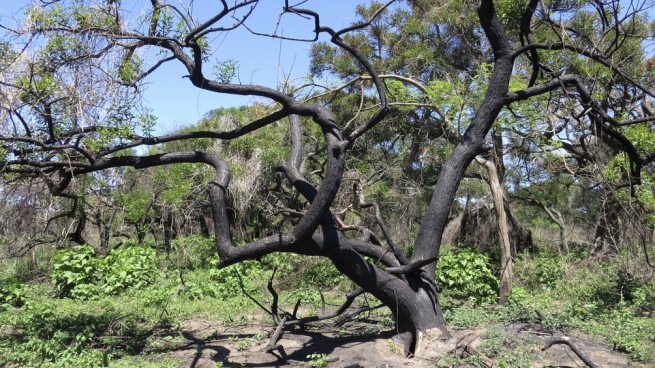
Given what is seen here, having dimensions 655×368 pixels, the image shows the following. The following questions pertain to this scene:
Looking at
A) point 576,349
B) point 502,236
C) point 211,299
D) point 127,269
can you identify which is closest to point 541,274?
point 502,236

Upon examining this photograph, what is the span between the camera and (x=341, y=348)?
6332mm

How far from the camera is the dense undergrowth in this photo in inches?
261

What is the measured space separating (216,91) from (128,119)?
96cm

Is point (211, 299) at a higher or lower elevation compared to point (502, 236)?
lower

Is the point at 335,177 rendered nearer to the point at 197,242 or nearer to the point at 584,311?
the point at 584,311

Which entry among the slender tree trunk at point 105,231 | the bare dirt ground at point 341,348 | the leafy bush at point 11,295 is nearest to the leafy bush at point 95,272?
the leafy bush at point 11,295

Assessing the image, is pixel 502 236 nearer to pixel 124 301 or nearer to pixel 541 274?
pixel 541 274

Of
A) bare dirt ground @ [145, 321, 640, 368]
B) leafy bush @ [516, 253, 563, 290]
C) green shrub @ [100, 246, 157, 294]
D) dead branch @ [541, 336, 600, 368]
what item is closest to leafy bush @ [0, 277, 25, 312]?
green shrub @ [100, 246, 157, 294]

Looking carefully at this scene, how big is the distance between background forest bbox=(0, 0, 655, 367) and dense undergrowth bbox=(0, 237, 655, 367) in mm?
40

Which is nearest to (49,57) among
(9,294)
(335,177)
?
(335,177)

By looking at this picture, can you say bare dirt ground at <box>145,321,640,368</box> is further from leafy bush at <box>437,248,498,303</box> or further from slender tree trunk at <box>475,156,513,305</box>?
leafy bush at <box>437,248,498,303</box>

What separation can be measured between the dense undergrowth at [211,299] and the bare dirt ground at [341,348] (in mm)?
163

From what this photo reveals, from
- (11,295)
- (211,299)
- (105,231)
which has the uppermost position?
(105,231)

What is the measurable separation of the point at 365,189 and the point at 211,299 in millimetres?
4902
